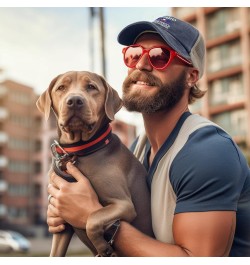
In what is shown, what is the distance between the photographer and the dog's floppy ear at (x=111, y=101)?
9.45ft

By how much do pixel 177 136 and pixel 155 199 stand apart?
342 mm

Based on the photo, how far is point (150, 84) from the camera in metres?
2.85

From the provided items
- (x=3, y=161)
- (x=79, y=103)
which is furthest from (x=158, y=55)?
(x=3, y=161)

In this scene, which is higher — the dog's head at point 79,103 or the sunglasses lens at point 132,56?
the sunglasses lens at point 132,56

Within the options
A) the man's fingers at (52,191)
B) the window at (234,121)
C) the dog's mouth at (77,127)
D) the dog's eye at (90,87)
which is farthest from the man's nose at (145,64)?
the window at (234,121)

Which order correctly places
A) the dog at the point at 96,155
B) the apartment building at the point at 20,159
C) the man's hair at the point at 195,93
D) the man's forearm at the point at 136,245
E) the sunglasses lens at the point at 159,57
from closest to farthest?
the man's forearm at the point at 136,245, the dog at the point at 96,155, the sunglasses lens at the point at 159,57, the man's hair at the point at 195,93, the apartment building at the point at 20,159

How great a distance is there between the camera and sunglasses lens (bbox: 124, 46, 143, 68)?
286 centimetres

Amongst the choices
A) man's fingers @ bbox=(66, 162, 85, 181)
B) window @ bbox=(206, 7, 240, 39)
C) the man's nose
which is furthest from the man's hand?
window @ bbox=(206, 7, 240, 39)

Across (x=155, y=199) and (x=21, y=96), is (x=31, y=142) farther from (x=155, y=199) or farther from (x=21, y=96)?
(x=155, y=199)

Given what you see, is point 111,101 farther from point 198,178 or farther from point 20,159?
point 20,159

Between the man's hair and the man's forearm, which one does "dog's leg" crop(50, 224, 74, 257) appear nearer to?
the man's forearm

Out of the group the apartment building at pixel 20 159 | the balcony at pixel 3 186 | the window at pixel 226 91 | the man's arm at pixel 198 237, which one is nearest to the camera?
the man's arm at pixel 198 237

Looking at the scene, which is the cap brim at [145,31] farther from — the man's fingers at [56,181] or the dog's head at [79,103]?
the man's fingers at [56,181]

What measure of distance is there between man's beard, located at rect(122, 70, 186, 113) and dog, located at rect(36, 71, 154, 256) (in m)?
0.09
